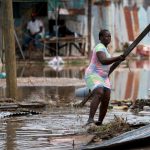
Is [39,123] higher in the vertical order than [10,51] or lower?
lower

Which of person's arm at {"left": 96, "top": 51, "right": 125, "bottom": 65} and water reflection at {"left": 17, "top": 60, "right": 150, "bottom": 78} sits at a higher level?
person's arm at {"left": 96, "top": 51, "right": 125, "bottom": 65}

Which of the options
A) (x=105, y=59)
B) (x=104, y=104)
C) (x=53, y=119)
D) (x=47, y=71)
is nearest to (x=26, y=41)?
(x=47, y=71)

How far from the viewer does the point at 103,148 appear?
6555 mm

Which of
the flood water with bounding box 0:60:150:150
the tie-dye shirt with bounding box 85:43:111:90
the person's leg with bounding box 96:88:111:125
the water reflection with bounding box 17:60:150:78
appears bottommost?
the water reflection with bounding box 17:60:150:78

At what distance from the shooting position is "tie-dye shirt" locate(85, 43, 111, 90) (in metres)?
9.58

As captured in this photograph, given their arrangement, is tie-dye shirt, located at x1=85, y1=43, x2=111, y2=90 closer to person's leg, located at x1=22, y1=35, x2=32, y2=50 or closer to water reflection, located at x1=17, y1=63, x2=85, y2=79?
water reflection, located at x1=17, y1=63, x2=85, y2=79

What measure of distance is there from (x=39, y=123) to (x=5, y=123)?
20.6 inches

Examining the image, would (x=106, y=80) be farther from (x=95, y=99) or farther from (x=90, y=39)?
(x=90, y=39)

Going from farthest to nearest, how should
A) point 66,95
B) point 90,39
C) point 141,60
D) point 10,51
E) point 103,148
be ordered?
point 141,60 → point 90,39 → point 66,95 → point 10,51 → point 103,148

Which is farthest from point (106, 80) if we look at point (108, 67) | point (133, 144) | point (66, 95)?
point (66, 95)

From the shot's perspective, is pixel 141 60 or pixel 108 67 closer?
pixel 108 67

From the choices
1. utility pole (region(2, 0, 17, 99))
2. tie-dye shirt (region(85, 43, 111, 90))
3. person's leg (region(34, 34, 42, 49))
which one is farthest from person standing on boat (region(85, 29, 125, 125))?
person's leg (region(34, 34, 42, 49))

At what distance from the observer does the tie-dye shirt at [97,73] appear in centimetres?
958

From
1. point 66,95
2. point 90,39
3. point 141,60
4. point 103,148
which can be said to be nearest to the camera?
point 103,148
